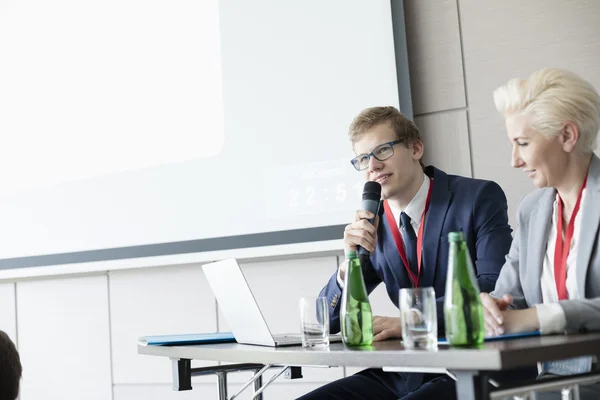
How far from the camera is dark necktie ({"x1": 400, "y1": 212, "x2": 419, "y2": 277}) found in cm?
224

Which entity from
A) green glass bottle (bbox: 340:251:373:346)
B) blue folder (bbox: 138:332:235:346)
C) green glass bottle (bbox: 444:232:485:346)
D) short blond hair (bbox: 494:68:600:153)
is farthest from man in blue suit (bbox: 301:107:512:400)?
green glass bottle (bbox: 444:232:485:346)

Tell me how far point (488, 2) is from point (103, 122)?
2.01 metres

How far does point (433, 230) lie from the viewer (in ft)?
7.29

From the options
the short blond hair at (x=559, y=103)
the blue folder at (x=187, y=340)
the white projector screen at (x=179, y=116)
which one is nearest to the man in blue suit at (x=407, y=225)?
the blue folder at (x=187, y=340)

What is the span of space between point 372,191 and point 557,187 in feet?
1.63

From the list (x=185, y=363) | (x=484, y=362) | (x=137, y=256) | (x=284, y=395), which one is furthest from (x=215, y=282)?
(x=137, y=256)

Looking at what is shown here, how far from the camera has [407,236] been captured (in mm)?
2268

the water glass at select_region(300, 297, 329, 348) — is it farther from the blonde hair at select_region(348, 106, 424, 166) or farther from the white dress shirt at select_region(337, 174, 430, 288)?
the blonde hair at select_region(348, 106, 424, 166)

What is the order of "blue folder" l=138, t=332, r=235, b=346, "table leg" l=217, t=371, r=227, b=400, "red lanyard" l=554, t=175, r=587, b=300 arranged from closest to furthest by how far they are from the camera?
"red lanyard" l=554, t=175, r=587, b=300, "blue folder" l=138, t=332, r=235, b=346, "table leg" l=217, t=371, r=227, b=400

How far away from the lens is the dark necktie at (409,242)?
224cm

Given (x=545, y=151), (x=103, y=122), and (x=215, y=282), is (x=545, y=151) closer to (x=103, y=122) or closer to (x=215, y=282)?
(x=215, y=282)


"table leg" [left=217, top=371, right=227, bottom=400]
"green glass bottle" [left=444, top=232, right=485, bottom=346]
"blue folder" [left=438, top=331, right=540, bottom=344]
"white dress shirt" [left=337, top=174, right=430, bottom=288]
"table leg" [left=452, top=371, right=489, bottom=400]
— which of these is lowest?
"table leg" [left=217, top=371, right=227, bottom=400]

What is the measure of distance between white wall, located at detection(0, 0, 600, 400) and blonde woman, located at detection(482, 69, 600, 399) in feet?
3.68

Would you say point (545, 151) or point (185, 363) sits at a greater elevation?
point (545, 151)
